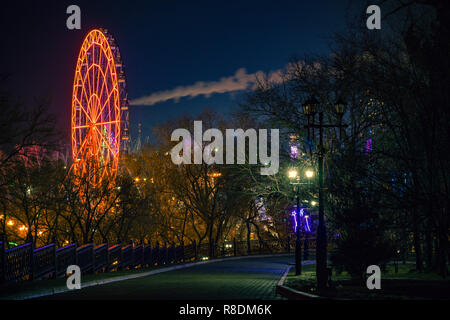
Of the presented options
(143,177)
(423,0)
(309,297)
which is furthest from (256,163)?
(143,177)

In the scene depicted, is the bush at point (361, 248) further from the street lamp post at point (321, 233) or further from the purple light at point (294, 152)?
the purple light at point (294, 152)

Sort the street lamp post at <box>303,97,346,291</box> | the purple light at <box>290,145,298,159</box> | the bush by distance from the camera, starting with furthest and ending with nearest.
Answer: the purple light at <box>290,145,298,159</box>, the bush, the street lamp post at <box>303,97,346,291</box>

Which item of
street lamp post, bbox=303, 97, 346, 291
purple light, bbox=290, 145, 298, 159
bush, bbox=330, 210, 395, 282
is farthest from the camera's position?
purple light, bbox=290, 145, 298, 159

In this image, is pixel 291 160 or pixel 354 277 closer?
pixel 354 277

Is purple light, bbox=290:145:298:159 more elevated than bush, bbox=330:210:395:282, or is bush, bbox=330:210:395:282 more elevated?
purple light, bbox=290:145:298:159

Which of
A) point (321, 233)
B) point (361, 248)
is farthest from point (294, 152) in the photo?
point (321, 233)

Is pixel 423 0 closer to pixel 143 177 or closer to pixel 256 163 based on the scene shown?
pixel 256 163

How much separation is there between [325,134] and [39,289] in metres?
17.0

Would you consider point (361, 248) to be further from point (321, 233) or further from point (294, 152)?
point (294, 152)

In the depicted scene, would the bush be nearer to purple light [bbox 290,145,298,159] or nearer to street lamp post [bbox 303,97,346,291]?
street lamp post [bbox 303,97,346,291]

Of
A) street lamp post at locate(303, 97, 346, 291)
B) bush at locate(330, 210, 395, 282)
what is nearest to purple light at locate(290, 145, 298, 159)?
bush at locate(330, 210, 395, 282)

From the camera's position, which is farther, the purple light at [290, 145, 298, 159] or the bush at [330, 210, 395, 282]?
the purple light at [290, 145, 298, 159]

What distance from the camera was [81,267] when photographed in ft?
70.1

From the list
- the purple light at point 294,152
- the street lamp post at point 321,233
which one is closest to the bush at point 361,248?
the street lamp post at point 321,233
